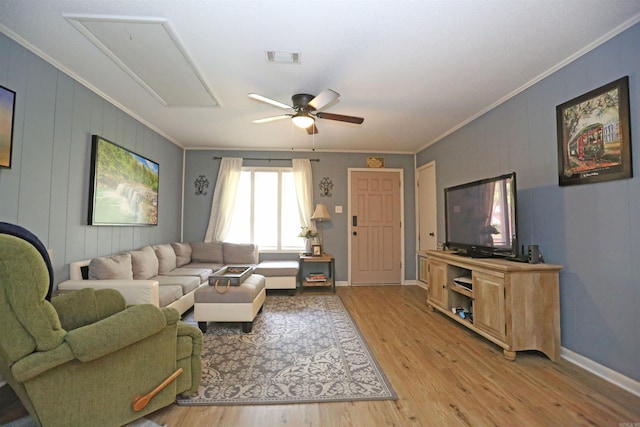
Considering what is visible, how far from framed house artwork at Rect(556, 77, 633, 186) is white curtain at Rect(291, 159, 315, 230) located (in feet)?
11.3

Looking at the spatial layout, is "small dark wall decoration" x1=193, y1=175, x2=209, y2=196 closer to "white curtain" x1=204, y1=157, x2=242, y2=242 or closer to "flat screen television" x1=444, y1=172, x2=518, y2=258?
"white curtain" x1=204, y1=157, x2=242, y2=242

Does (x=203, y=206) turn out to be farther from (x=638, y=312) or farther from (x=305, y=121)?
(x=638, y=312)

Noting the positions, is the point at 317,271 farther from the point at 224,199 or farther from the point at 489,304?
the point at 489,304

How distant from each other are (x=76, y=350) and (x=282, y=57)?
2303 mm

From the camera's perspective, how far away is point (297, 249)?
5.02m

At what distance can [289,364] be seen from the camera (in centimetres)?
218

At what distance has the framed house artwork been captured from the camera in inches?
74.9

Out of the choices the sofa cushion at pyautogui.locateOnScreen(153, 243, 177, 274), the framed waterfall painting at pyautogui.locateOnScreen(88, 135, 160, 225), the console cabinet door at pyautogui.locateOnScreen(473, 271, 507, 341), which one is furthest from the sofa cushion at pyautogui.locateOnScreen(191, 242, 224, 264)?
the console cabinet door at pyautogui.locateOnScreen(473, 271, 507, 341)

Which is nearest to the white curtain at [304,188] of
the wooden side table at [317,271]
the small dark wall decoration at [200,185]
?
the wooden side table at [317,271]

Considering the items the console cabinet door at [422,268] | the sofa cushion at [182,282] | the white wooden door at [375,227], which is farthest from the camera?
the white wooden door at [375,227]

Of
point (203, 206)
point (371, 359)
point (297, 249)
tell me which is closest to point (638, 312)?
point (371, 359)

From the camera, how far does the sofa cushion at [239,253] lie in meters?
4.55

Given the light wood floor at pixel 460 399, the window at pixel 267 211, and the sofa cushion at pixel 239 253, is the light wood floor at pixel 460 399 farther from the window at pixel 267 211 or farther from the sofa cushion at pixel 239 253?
the window at pixel 267 211

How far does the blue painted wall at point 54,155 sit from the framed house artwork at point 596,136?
4.29 m
